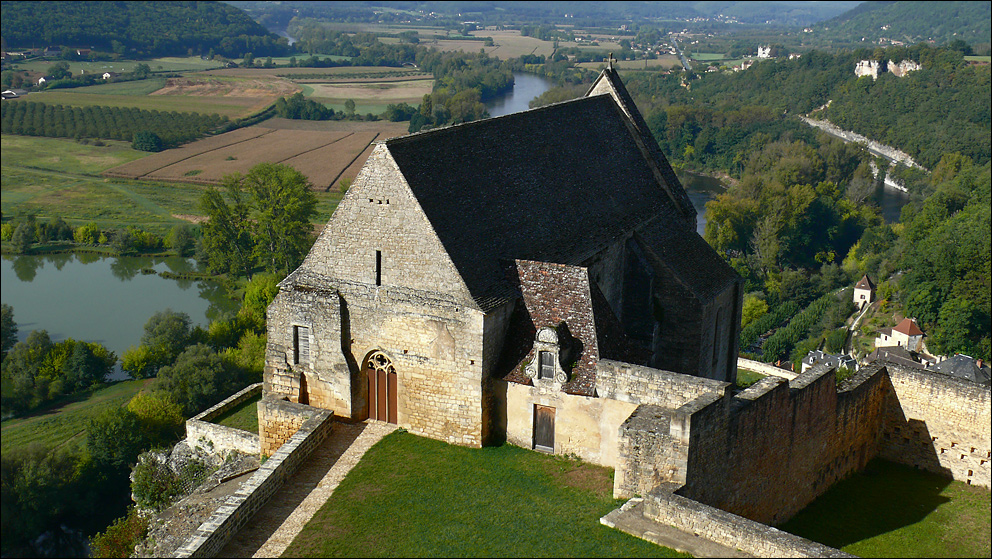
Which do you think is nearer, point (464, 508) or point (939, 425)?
point (464, 508)

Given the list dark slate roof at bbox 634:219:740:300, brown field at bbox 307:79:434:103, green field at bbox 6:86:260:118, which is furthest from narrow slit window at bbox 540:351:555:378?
brown field at bbox 307:79:434:103

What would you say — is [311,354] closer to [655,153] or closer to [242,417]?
[242,417]

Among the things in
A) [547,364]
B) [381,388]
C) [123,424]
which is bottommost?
[123,424]

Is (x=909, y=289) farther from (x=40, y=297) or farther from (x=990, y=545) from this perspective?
(x=40, y=297)

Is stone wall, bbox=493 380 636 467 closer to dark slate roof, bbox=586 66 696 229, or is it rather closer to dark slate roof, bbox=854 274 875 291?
dark slate roof, bbox=586 66 696 229

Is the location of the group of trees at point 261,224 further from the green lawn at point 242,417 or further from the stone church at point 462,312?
the stone church at point 462,312

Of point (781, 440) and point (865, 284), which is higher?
point (781, 440)

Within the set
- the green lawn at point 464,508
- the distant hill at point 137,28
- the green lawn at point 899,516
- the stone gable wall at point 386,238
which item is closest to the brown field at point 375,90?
the distant hill at point 137,28

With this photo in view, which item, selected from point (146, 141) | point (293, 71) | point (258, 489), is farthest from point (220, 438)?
point (293, 71)
